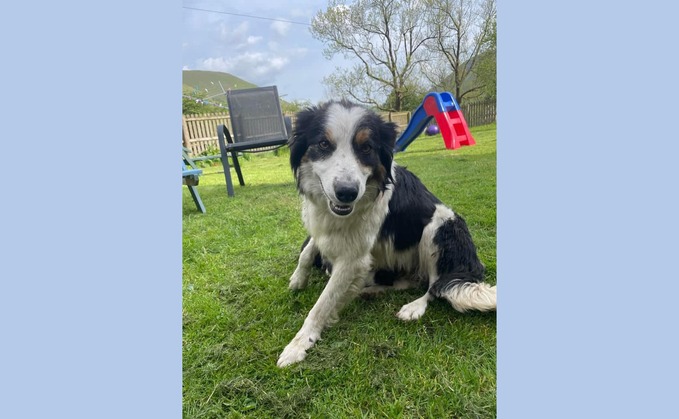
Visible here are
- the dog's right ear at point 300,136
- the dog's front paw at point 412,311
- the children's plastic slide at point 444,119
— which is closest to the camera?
the children's plastic slide at point 444,119

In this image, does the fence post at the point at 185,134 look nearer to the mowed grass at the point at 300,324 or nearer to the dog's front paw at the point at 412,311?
the mowed grass at the point at 300,324

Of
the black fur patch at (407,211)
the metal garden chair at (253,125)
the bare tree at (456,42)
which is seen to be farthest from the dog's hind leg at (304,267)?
the bare tree at (456,42)

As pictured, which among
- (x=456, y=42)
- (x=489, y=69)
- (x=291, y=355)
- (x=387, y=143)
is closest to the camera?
(x=489, y=69)

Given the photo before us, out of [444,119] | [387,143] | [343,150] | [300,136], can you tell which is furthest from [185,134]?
[444,119]

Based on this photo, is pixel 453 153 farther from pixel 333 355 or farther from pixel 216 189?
pixel 216 189

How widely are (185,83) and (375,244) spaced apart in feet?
4.50

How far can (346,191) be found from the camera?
1.66 meters

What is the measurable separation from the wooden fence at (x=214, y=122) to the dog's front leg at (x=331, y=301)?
2.77 feet

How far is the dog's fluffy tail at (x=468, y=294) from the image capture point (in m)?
1.89

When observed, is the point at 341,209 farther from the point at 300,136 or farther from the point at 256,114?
the point at 256,114

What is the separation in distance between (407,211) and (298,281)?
34.4 inches

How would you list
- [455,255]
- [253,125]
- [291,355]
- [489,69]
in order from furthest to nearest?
1. [455,255]
2. [253,125]
3. [291,355]
4. [489,69]

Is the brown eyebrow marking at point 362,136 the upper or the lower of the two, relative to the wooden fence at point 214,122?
lower

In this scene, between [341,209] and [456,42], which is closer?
[456,42]
